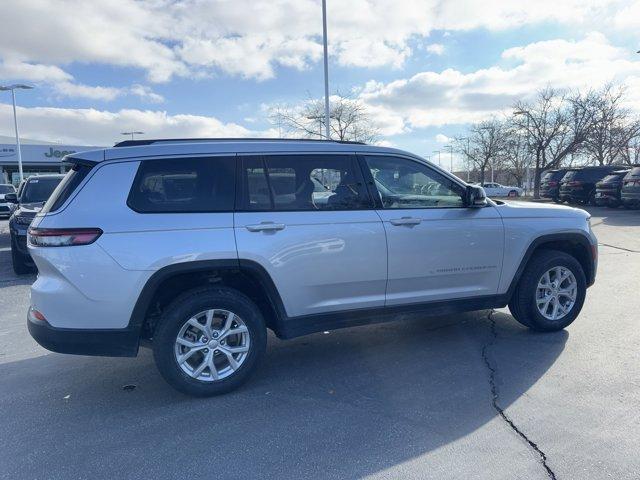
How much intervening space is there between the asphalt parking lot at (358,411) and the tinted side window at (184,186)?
149cm

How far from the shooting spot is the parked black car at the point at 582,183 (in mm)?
22734

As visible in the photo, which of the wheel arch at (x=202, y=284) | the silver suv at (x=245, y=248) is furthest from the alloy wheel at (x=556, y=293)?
the wheel arch at (x=202, y=284)

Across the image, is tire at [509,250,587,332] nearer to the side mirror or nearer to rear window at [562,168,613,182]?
the side mirror

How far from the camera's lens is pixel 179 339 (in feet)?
12.2

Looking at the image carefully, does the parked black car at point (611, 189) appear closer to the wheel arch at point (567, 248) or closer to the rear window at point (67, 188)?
the wheel arch at point (567, 248)

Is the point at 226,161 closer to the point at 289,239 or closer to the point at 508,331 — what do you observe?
the point at 289,239

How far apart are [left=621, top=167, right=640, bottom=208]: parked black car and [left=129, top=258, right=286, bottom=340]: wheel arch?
727 inches

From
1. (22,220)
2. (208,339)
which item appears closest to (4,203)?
(22,220)

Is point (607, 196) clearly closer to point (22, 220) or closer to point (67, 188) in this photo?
point (22, 220)

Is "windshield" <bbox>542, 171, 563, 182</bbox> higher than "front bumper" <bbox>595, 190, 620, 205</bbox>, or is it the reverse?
"windshield" <bbox>542, 171, 563, 182</bbox>

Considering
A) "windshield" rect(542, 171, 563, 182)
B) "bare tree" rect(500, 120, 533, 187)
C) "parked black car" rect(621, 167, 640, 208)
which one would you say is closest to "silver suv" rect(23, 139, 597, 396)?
"parked black car" rect(621, 167, 640, 208)

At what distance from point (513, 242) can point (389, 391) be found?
1.96 m

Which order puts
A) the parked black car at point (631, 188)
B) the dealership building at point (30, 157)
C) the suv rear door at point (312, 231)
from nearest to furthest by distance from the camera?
the suv rear door at point (312, 231) → the parked black car at point (631, 188) → the dealership building at point (30, 157)

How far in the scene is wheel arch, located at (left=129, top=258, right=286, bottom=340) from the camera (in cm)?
359
